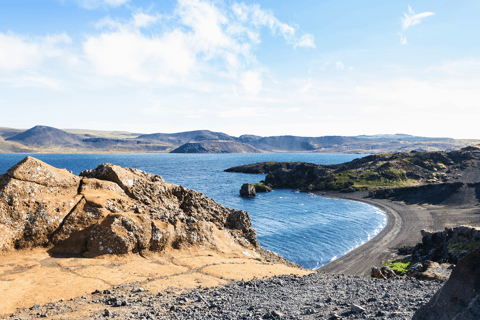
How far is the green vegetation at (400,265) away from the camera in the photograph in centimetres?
4122

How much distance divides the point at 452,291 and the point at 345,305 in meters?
6.14

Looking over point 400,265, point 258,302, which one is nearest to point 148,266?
point 258,302

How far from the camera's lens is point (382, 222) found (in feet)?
250

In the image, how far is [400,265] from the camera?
43.2m

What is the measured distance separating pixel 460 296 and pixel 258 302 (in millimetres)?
9710

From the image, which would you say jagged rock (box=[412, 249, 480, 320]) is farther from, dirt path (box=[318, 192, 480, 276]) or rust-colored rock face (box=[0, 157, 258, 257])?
dirt path (box=[318, 192, 480, 276])

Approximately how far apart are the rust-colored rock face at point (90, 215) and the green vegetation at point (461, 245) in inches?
1327

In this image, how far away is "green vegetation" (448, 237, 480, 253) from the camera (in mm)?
36281

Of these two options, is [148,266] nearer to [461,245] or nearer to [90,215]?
[90,215]

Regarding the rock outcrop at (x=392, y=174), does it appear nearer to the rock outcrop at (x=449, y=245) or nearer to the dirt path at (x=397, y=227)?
the dirt path at (x=397, y=227)

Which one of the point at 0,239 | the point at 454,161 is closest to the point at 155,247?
the point at 0,239

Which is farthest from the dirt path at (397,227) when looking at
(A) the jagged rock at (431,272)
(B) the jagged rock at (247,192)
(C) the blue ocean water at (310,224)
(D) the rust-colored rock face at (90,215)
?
(B) the jagged rock at (247,192)

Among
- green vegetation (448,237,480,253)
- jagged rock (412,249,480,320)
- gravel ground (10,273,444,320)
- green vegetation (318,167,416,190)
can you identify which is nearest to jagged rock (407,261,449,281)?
gravel ground (10,273,444,320)

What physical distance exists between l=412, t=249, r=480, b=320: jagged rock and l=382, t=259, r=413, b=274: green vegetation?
36464 millimetres
